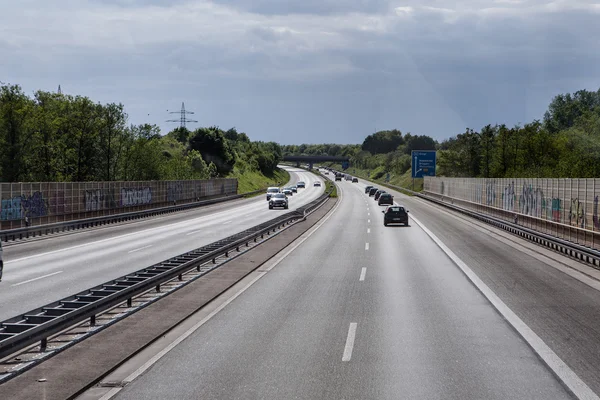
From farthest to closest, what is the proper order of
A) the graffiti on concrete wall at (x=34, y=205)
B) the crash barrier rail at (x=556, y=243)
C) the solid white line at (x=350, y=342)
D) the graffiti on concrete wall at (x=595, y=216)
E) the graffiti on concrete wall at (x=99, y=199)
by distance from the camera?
the graffiti on concrete wall at (x=99, y=199), the graffiti on concrete wall at (x=34, y=205), the graffiti on concrete wall at (x=595, y=216), the crash barrier rail at (x=556, y=243), the solid white line at (x=350, y=342)

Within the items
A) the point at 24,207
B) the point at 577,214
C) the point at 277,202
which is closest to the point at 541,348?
the point at 577,214

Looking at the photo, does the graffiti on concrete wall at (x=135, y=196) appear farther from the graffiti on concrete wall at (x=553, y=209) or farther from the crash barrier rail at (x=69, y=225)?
the graffiti on concrete wall at (x=553, y=209)

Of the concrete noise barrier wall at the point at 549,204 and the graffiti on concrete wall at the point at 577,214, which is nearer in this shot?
the concrete noise barrier wall at the point at 549,204

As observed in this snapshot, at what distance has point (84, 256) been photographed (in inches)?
1000

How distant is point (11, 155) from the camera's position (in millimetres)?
61781

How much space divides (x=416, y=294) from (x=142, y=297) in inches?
253

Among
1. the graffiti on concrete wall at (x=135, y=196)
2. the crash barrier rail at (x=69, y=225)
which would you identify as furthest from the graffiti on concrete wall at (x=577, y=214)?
the graffiti on concrete wall at (x=135, y=196)

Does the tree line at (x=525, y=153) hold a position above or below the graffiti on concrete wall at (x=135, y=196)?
above

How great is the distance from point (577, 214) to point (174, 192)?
149 feet

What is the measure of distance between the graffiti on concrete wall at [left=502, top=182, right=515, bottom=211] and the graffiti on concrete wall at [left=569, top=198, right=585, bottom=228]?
1361 centimetres

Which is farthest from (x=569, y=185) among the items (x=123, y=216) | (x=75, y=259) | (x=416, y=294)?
(x=123, y=216)

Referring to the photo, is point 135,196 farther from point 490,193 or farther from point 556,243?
point 556,243

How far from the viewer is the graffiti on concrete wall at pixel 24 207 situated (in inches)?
1362

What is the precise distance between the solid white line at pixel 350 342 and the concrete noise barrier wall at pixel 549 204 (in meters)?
16.7
